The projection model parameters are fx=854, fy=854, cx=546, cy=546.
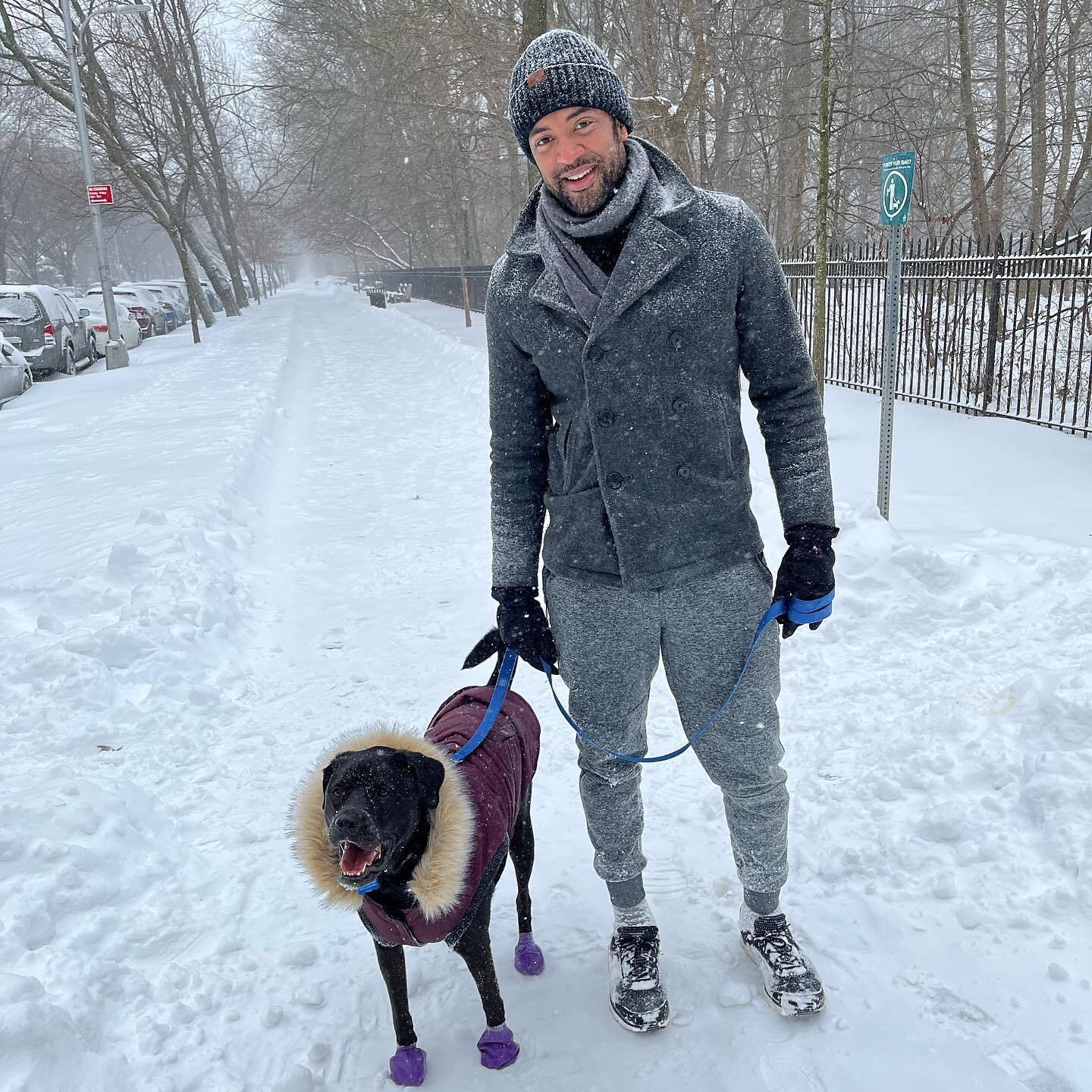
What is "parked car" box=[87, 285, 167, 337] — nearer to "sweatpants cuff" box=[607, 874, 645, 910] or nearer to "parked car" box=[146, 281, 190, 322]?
"parked car" box=[146, 281, 190, 322]

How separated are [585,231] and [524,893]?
73.4 inches

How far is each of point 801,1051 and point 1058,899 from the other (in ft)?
3.06

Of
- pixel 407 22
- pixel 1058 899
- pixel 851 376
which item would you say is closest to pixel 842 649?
pixel 1058 899

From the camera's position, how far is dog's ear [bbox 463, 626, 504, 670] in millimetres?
2326

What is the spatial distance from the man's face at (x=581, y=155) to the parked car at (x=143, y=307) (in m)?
27.5

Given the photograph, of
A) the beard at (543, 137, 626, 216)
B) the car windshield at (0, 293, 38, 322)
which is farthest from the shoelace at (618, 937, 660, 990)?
the car windshield at (0, 293, 38, 322)

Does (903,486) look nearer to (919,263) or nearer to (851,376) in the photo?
(919,263)

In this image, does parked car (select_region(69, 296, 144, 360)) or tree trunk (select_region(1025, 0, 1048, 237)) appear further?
parked car (select_region(69, 296, 144, 360))

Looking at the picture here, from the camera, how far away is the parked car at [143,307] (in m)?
26.9

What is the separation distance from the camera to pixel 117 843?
2.85m

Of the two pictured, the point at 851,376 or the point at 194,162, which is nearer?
the point at 851,376

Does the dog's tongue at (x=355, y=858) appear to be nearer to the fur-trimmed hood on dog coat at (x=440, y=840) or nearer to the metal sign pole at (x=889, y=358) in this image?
the fur-trimmed hood on dog coat at (x=440, y=840)

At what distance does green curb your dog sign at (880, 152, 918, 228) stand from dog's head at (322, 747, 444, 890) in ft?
14.6

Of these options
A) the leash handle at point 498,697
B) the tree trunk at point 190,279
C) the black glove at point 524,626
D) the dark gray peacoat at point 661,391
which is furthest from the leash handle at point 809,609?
the tree trunk at point 190,279
